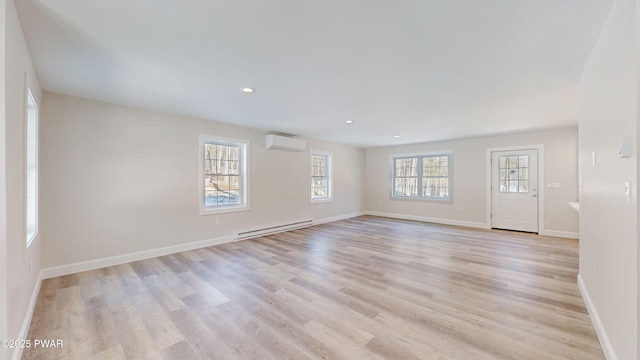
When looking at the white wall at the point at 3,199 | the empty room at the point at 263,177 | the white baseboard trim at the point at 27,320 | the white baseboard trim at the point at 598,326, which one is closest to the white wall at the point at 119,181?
the empty room at the point at 263,177

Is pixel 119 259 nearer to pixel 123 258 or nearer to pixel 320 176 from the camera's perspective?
pixel 123 258

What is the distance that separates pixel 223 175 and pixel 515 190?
640 centimetres

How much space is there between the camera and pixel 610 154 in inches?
66.7

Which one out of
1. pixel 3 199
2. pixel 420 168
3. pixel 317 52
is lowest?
pixel 3 199

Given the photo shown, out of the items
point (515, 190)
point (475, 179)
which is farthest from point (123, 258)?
point (515, 190)

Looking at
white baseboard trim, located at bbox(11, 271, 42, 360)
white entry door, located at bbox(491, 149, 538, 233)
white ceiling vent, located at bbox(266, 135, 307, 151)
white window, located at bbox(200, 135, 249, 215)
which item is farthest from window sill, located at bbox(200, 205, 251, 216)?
white entry door, located at bbox(491, 149, 538, 233)

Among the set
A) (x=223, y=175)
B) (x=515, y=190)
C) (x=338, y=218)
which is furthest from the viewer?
(x=338, y=218)

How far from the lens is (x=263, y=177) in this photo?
5.62 metres

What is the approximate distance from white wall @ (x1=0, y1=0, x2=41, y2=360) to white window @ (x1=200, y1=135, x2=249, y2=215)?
8.44ft

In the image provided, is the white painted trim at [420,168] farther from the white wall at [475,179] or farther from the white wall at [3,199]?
the white wall at [3,199]

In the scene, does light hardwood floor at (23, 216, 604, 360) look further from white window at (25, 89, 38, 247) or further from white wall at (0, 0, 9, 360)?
white window at (25, 89, 38, 247)

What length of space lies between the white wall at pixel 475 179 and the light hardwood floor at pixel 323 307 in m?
1.71

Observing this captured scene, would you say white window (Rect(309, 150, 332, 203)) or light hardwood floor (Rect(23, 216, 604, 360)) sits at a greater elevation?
white window (Rect(309, 150, 332, 203))

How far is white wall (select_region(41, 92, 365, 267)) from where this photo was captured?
3.25 metres
